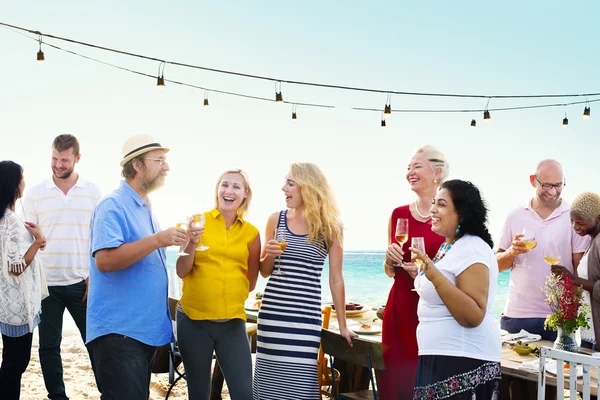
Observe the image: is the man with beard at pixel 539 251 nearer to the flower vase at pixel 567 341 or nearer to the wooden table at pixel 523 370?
the wooden table at pixel 523 370

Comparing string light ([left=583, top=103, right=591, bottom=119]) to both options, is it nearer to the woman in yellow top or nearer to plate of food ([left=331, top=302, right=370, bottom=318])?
plate of food ([left=331, top=302, right=370, bottom=318])

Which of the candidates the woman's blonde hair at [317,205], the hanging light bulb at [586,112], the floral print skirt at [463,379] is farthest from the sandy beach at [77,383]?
the hanging light bulb at [586,112]

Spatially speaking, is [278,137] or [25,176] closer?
[25,176]


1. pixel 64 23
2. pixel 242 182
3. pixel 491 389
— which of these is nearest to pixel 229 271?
pixel 242 182

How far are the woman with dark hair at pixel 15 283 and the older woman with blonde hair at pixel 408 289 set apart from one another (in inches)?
91.0

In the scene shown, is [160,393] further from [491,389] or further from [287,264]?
[491,389]

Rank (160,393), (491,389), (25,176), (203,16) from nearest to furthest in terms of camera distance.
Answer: (491,389) < (25,176) < (160,393) < (203,16)

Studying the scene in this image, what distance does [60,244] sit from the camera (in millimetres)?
4012

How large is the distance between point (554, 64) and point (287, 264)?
64.4 ft

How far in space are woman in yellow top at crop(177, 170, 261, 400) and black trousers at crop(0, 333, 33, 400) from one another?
1.35 m

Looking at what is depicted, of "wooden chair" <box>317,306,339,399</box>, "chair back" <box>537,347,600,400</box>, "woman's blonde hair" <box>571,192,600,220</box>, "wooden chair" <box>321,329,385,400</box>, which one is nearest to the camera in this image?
"chair back" <box>537,347,600,400</box>

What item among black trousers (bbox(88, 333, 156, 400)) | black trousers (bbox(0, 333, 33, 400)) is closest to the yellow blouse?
black trousers (bbox(88, 333, 156, 400))

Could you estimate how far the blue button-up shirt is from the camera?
7.70ft

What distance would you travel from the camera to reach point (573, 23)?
17.2 metres
